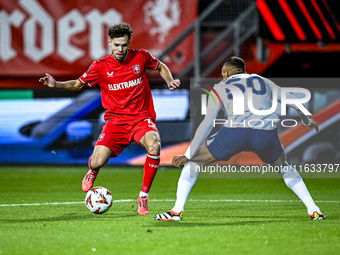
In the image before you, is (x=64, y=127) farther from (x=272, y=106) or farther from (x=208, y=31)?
(x=272, y=106)

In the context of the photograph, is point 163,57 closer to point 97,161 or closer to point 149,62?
point 149,62

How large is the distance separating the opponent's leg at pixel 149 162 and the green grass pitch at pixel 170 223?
199 mm

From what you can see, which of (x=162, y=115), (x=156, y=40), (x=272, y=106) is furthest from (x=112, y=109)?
(x=156, y=40)

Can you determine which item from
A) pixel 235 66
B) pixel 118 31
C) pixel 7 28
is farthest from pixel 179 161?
pixel 7 28

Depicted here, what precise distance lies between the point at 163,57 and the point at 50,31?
287 cm

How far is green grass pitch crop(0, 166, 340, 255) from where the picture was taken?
493cm

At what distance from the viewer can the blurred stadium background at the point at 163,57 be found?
14438 mm

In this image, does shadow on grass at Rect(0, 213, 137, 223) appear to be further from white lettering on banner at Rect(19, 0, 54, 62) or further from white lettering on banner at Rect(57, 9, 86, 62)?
white lettering on banner at Rect(19, 0, 54, 62)

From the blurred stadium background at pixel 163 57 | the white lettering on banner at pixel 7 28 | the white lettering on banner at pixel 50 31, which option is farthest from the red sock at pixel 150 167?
the white lettering on banner at pixel 7 28

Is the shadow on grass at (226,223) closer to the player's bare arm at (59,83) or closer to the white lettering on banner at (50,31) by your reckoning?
the player's bare arm at (59,83)

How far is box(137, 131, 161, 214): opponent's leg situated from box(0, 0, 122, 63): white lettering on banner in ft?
29.4

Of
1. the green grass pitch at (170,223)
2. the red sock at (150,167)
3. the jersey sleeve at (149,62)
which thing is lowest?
the green grass pitch at (170,223)

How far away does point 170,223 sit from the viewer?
616cm

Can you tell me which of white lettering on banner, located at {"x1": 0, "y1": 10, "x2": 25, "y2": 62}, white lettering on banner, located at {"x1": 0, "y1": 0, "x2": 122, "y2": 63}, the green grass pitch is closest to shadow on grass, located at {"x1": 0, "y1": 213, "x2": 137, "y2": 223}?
the green grass pitch
